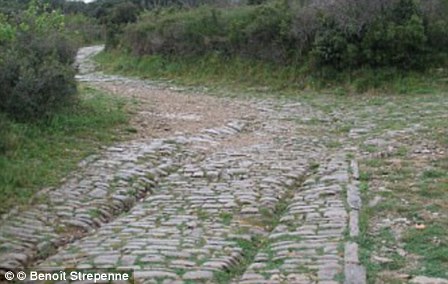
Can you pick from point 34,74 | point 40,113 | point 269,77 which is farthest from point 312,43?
point 40,113

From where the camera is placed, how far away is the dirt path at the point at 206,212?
19.0 ft

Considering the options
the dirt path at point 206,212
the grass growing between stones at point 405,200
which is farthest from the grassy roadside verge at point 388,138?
the dirt path at point 206,212

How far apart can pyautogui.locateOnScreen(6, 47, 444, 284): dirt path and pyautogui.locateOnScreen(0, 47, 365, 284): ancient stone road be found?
0.04 feet

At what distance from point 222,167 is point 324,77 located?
962 cm

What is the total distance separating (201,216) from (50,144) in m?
3.70

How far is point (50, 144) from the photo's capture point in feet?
33.2

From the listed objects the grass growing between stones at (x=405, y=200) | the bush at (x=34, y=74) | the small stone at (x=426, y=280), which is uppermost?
the bush at (x=34, y=74)

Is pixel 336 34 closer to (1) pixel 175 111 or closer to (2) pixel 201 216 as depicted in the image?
(1) pixel 175 111

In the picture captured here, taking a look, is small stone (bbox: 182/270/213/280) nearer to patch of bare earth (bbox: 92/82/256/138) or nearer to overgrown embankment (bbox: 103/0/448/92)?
patch of bare earth (bbox: 92/82/256/138)

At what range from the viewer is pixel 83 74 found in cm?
2447

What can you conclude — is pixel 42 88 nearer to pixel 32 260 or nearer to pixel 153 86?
pixel 32 260

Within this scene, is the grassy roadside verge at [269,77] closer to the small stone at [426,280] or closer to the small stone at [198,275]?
the small stone at [426,280]

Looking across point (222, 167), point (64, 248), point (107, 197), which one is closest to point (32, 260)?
point (64, 248)

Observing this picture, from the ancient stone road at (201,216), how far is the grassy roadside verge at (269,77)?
265 inches
